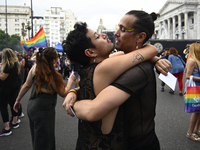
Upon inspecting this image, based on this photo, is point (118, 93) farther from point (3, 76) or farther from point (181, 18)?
point (181, 18)

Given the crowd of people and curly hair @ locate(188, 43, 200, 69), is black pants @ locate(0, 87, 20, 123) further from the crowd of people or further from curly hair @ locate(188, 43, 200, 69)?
curly hair @ locate(188, 43, 200, 69)

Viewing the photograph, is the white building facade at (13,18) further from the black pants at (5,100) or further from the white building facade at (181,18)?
the black pants at (5,100)

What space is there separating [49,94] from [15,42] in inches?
2965

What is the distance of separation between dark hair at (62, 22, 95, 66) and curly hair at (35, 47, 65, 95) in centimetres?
164

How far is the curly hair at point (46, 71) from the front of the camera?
295cm

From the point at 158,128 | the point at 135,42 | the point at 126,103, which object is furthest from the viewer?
the point at 158,128

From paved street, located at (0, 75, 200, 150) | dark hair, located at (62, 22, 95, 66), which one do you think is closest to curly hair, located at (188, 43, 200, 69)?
paved street, located at (0, 75, 200, 150)

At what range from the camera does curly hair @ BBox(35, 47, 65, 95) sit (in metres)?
2.95

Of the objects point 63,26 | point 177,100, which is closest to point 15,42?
point 63,26

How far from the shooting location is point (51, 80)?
9.89ft

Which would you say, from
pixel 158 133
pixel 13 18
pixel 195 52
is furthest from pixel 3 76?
pixel 13 18

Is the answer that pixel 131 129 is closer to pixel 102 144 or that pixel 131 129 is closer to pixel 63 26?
pixel 102 144

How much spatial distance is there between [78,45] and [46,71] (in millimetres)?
1729

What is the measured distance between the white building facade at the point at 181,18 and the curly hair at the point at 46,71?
4878 centimetres
